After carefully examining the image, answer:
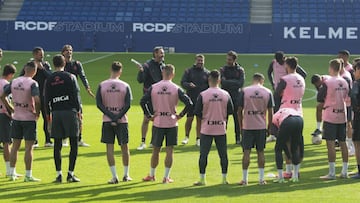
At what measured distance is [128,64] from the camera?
42.0 m

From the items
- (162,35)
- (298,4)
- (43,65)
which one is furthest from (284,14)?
(43,65)

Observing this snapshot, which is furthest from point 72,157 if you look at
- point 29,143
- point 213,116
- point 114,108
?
→ point 213,116

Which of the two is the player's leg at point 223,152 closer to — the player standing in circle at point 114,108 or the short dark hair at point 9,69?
the player standing in circle at point 114,108

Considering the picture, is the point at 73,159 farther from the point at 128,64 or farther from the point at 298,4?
the point at 298,4

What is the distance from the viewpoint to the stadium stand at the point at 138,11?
163 feet

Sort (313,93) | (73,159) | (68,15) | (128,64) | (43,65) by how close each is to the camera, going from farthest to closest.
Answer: (68,15) → (128,64) → (313,93) → (43,65) → (73,159)

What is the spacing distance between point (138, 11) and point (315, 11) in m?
12.0

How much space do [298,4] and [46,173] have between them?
3989 centimetres

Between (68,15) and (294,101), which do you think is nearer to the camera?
(294,101)

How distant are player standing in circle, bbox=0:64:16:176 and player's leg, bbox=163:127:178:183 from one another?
116 inches

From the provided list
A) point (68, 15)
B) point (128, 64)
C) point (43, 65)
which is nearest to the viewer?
point (43, 65)

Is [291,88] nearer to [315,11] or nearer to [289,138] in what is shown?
[289,138]

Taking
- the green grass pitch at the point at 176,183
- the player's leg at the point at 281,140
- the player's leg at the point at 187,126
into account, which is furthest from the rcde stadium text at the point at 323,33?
the player's leg at the point at 281,140

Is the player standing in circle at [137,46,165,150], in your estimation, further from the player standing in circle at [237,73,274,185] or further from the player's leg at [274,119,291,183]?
the player's leg at [274,119,291,183]
